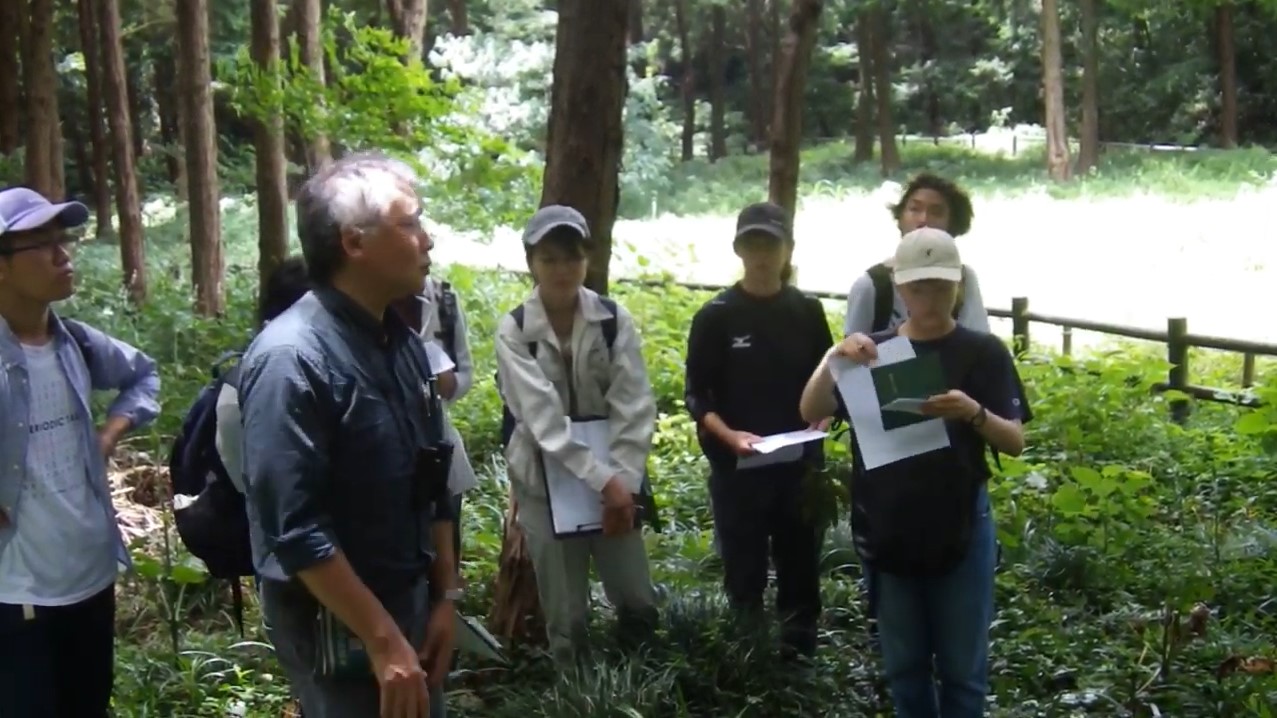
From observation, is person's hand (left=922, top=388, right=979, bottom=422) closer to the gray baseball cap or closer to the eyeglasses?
the gray baseball cap

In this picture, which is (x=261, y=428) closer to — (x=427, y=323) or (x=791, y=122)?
(x=427, y=323)

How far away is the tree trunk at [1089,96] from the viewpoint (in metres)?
28.7

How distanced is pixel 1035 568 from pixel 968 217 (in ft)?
6.61

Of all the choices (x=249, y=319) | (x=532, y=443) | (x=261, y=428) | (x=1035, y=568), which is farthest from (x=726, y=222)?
(x=261, y=428)

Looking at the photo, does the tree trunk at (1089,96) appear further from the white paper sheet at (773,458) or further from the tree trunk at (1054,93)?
the white paper sheet at (773,458)

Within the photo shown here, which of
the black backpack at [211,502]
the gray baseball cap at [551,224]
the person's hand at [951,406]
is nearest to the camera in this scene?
the black backpack at [211,502]

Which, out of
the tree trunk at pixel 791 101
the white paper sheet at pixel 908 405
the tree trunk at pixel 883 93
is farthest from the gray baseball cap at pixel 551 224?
the tree trunk at pixel 883 93

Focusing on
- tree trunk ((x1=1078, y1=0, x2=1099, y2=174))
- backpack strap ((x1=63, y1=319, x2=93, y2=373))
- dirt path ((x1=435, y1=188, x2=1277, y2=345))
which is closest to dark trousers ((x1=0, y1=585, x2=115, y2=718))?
backpack strap ((x1=63, y1=319, x2=93, y2=373))

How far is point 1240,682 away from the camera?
4227 mm

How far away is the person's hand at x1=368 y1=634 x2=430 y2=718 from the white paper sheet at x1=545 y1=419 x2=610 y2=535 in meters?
1.51

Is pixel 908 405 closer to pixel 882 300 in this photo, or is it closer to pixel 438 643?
pixel 882 300

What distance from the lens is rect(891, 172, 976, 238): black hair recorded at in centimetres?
446

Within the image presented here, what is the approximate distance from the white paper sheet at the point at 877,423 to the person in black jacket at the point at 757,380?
822 mm

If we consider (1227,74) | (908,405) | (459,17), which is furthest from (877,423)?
(1227,74)
